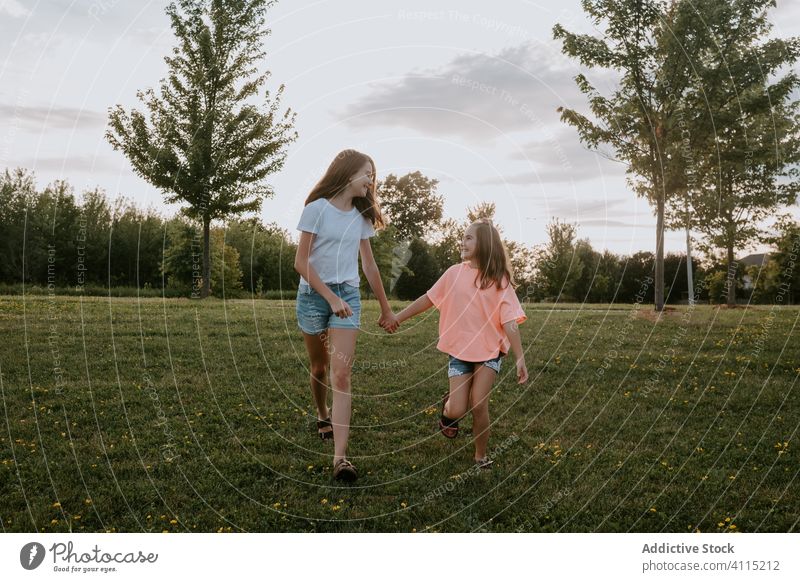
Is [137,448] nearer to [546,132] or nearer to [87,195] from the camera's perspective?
[546,132]

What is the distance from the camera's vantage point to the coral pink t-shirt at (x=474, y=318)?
5969mm

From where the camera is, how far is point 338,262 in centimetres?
582

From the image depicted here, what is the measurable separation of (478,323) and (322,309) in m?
1.49

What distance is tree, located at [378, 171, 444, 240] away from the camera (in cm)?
977

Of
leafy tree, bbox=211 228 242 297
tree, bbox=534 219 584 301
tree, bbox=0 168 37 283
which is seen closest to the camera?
tree, bbox=534 219 584 301

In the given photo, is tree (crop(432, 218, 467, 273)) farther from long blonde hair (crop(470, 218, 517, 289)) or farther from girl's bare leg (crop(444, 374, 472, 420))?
girl's bare leg (crop(444, 374, 472, 420))

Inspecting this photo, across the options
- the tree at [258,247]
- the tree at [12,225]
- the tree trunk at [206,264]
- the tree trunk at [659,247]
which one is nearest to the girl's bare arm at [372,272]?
the tree trunk at [659,247]

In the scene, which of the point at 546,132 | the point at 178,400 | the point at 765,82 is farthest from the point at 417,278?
the point at 765,82

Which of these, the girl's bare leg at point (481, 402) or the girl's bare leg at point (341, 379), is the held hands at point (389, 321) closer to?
the girl's bare leg at point (341, 379)

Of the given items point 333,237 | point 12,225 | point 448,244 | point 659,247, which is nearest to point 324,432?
point 333,237

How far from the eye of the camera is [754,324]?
15.9 metres

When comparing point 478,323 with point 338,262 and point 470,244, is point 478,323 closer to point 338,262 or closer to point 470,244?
point 470,244

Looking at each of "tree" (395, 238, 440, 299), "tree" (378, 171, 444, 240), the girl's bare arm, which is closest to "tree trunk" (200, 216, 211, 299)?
"tree" (395, 238, 440, 299)
